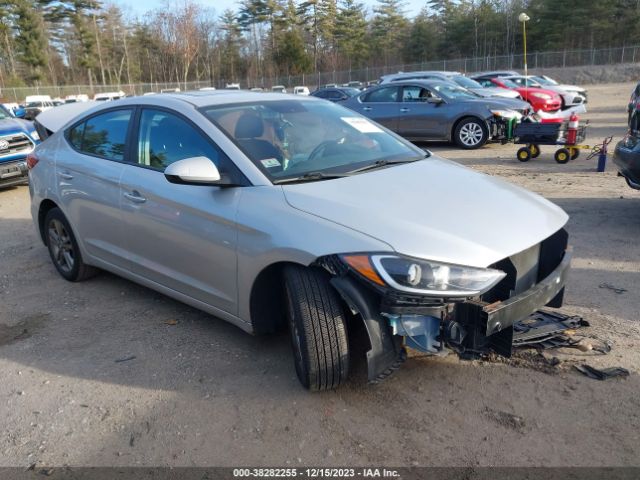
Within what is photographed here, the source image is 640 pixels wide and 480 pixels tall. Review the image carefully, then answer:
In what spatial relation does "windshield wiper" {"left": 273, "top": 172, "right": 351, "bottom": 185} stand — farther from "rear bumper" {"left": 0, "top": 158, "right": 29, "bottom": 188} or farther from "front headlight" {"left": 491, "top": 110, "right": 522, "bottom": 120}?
"front headlight" {"left": 491, "top": 110, "right": 522, "bottom": 120}

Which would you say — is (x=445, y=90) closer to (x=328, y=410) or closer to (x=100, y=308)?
(x=100, y=308)

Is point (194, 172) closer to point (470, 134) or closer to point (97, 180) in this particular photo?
point (97, 180)

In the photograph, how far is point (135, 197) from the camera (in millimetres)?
3832

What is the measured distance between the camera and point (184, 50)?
6888cm

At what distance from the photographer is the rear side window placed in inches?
165

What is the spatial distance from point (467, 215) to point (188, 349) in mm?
2018

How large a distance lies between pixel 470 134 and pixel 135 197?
9.55 m

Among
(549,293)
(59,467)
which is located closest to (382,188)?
(549,293)

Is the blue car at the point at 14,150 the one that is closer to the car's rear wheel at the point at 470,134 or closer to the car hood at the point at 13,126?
the car hood at the point at 13,126

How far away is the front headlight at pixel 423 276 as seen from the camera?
100 inches

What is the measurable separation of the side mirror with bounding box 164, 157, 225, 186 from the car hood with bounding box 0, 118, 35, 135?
25.0ft

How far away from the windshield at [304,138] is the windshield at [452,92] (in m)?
8.67

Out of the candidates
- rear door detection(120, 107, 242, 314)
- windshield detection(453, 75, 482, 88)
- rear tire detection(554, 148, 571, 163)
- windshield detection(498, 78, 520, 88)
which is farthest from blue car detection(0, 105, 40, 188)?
windshield detection(498, 78, 520, 88)

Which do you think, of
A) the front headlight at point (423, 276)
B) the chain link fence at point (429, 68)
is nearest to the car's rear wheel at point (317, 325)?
the front headlight at point (423, 276)
